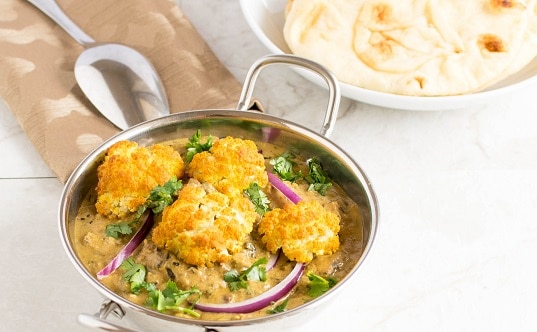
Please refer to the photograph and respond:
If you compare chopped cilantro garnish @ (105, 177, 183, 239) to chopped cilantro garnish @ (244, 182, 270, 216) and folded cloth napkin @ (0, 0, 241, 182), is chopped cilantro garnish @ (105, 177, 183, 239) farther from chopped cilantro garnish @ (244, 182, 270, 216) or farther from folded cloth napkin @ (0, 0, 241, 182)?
folded cloth napkin @ (0, 0, 241, 182)

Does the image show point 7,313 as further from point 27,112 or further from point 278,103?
point 278,103

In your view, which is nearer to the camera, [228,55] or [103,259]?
[103,259]

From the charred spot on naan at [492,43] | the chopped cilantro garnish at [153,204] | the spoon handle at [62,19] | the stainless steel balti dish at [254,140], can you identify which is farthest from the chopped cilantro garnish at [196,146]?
the charred spot on naan at [492,43]

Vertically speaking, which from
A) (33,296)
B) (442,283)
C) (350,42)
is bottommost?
(442,283)

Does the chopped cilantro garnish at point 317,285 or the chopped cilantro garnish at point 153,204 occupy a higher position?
the chopped cilantro garnish at point 153,204

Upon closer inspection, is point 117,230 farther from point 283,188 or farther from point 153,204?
point 283,188

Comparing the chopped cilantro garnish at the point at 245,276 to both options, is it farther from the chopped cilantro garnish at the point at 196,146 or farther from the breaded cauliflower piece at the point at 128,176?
the chopped cilantro garnish at the point at 196,146

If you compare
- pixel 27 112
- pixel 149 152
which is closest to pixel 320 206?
pixel 149 152
